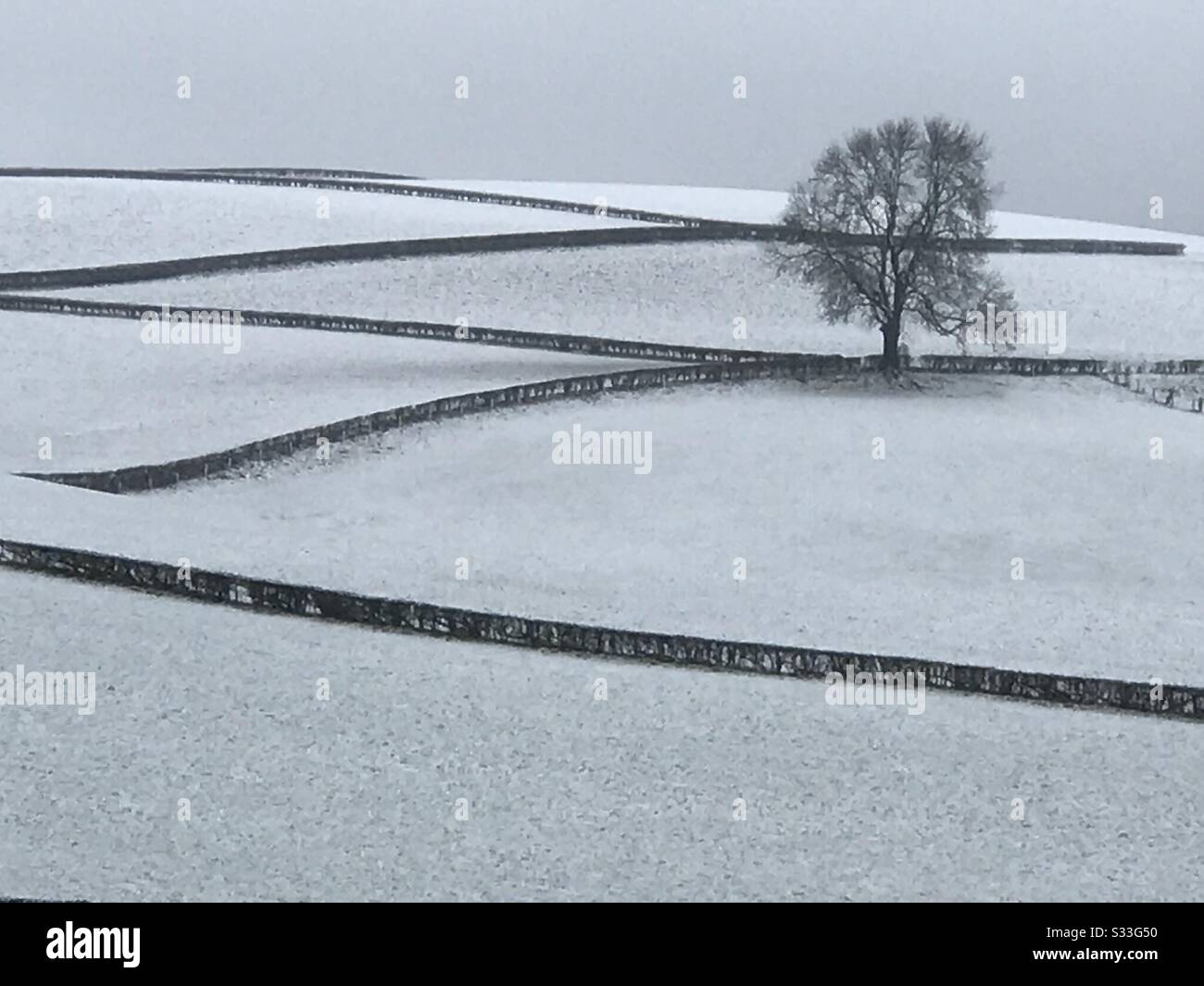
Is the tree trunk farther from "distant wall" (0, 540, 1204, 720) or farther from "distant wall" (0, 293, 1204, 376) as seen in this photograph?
"distant wall" (0, 540, 1204, 720)

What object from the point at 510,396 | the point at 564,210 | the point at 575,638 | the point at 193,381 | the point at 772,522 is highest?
the point at 564,210

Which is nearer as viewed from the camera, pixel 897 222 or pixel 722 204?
pixel 897 222

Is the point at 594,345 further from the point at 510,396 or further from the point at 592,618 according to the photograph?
the point at 592,618

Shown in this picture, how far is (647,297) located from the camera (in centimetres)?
6147

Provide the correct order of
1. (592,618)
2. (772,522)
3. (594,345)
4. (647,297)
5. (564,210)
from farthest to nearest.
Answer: (564,210) < (647,297) < (594,345) < (772,522) < (592,618)

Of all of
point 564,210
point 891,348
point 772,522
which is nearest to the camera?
point 772,522

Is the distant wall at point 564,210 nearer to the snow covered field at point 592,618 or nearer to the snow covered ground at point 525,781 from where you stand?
the snow covered field at point 592,618

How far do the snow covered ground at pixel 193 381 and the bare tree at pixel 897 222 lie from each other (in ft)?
21.9

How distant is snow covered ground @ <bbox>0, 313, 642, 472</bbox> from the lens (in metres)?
44.2

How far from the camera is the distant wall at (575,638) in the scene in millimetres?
26328

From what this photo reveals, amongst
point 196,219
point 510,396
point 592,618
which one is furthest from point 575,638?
point 196,219

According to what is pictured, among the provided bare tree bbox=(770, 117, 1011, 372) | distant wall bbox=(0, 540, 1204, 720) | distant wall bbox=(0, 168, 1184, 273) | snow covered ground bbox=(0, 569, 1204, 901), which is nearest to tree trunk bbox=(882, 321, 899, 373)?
bare tree bbox=(770, 117, 1011, 372)

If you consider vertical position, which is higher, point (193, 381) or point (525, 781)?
point (193, 381)

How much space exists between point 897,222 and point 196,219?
28516mm
